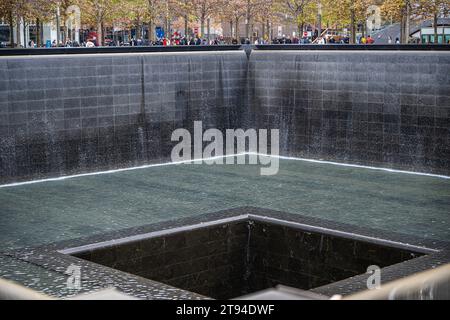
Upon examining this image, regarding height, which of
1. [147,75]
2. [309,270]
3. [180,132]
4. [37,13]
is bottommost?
[309,270]

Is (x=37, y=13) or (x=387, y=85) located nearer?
(x=387, y=85)

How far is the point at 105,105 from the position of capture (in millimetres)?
18500

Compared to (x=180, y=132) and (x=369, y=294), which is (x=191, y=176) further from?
(x=369, y=294)

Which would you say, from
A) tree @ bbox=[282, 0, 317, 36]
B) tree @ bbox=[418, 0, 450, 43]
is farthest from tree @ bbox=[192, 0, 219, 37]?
tree @ bbox=[418, 0, 450, 43]

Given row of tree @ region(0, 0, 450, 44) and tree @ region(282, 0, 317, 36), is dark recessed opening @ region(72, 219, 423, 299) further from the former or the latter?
tree @ region(282, 0, 317, 36)

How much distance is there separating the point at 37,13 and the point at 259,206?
2515cm

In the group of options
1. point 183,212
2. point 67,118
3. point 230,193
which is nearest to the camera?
point 183,212

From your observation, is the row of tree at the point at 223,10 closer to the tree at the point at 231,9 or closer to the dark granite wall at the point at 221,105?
the tree at the point at 231,9

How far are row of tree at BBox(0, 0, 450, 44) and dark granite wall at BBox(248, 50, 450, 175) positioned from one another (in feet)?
45.7

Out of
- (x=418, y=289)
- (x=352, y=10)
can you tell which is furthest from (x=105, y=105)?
(x=352, y=10)

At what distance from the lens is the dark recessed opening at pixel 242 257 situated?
1109 centimetres

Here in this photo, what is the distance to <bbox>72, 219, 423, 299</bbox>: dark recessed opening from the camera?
11086 mm
